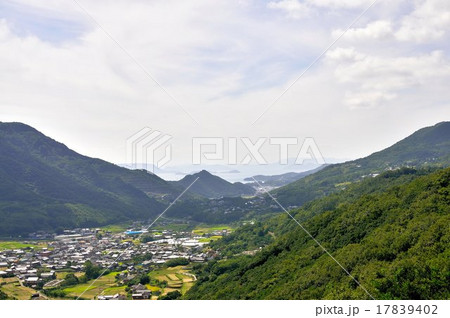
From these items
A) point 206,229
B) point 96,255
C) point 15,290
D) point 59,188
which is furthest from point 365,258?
point 59,188

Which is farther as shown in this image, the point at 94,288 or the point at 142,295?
the point at 94,288

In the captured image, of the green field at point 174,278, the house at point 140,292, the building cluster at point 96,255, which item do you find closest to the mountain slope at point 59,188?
the building cluster at point 96,255

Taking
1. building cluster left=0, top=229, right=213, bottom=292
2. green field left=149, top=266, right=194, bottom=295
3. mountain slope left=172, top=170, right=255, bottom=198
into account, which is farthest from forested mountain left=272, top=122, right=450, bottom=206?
green field left=149, top=266, right=194, bottom=295

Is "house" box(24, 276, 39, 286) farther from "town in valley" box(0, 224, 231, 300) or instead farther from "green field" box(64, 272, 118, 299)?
"green field" box(64, 272, 118, 299)

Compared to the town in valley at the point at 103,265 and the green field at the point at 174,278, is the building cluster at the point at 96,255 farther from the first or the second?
the green field at the point at 174,278

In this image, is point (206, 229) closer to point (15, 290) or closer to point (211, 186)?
point (15, 290)

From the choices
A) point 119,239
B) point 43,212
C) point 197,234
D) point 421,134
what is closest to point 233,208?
point 197,234
